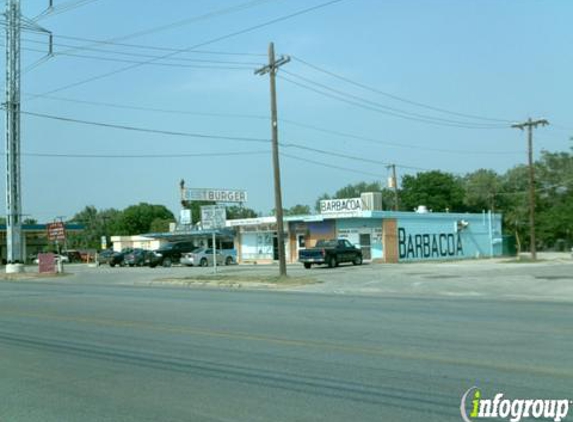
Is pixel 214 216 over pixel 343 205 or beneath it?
beneath

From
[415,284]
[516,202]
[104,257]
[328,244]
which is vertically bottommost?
[415,284]

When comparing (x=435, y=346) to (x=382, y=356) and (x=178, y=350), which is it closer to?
(x=382, y=356)

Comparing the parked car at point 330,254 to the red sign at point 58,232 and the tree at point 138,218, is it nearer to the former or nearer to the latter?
the red sign at point 58,232

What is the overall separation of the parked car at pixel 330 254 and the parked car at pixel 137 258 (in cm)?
1571

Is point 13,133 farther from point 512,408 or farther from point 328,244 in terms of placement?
point 512,408

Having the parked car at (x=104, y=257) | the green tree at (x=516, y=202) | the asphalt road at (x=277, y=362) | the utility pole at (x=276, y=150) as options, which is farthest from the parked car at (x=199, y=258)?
the green tree at (x=516, y=202)

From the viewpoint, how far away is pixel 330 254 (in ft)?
127

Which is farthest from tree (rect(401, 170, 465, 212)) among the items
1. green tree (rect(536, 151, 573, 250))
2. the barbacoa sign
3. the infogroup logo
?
the infogroup logo

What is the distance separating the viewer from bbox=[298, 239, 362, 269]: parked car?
126 feet

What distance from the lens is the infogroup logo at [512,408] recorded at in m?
6.33

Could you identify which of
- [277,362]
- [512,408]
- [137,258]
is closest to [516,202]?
[137,258]

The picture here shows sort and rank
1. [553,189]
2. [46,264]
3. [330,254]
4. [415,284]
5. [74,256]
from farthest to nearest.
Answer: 1. [74,256]
2. [553,189]
3. [46,264]
4. [330,254]
5. [415,284]

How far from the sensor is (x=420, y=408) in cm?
666

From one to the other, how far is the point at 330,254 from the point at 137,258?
18551 millimetres
